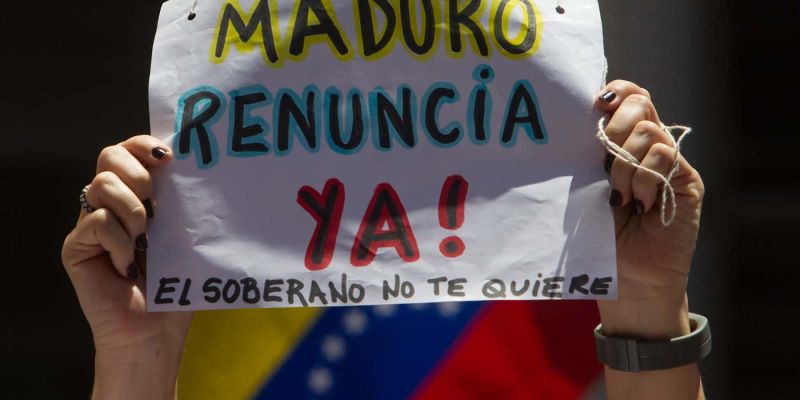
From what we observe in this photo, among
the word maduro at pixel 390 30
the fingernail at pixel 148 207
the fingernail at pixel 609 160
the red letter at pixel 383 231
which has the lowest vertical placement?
the red letter at pixel 383 231

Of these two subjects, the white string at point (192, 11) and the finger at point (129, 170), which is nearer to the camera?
the finger at point (129, 170)

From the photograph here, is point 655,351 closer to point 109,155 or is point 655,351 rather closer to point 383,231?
point 383,231

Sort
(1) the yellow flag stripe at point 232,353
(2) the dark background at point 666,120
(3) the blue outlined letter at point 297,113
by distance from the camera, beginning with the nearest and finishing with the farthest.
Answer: (3) the blue outlined letter at point 297,113
(1) the yellow flag stripe at point 232,353
(2) the dark background at point 666,120

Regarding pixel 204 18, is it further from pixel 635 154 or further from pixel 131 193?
pixel 635 154

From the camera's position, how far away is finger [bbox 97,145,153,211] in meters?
1.70

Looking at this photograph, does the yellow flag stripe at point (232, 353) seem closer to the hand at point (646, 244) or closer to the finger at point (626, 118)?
the hand at point (646, 244)

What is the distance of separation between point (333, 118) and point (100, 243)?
1.44ft

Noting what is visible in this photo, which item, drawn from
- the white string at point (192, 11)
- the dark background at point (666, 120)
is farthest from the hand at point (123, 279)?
the dark background at point (666, 120)

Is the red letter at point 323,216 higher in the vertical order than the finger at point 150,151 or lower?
lower

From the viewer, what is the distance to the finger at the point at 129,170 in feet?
5.57

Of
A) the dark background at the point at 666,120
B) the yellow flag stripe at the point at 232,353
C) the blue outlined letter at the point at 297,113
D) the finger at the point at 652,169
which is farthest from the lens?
the dark background at the point at 666,120

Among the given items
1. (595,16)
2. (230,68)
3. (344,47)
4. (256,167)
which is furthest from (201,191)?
(595,16)

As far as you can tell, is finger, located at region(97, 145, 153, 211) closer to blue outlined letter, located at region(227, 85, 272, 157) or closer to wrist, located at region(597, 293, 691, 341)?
blue outlined letter, located at region(227, 85, 272, 157)

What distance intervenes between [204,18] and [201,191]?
1.00ft
